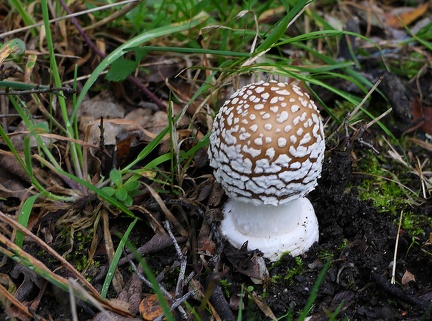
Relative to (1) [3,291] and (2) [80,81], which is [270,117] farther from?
(2) [80,81]

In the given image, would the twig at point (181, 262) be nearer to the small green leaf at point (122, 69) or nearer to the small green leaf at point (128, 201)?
the small green leaf at point (128, 201)

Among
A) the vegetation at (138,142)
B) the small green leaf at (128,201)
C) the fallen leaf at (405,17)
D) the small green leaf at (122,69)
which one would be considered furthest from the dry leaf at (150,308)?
the fallen leaf at (405,17)

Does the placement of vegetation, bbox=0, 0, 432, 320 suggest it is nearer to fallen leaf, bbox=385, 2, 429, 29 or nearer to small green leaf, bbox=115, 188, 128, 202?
small green leaf, bbox=115, 188, 128, 202

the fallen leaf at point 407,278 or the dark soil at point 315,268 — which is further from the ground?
the dark soil at point 315,268

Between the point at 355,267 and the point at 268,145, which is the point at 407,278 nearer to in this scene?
the point at 355,267

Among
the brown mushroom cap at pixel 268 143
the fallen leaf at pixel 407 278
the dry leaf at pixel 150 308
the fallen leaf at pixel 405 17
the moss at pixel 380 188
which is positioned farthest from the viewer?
the fallen leaf at pixel 405 17

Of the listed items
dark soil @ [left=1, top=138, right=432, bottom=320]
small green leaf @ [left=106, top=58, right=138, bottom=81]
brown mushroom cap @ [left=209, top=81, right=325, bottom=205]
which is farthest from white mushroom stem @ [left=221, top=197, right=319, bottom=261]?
small green leaf @ [left=106, top=58, right=138, bottom=81]

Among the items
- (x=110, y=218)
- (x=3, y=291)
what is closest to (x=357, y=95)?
(x=110, y=218)
